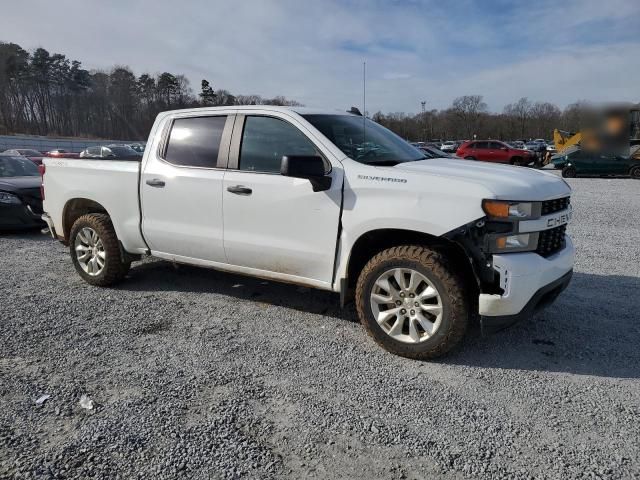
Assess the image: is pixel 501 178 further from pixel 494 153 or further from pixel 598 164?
pixel 494 153

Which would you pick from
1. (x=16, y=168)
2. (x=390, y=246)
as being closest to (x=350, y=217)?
(x=390, y=246)

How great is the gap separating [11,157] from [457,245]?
10.1 metres

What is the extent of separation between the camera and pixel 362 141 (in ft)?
13.5

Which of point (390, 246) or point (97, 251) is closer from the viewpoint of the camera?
point (390, 246)

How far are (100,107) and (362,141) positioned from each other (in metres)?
82.7

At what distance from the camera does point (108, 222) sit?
200 inches

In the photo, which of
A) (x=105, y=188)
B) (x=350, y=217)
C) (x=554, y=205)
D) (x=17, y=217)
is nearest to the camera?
(x=554, y=205)

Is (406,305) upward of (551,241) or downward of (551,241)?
downward

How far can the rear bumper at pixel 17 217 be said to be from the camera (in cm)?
805

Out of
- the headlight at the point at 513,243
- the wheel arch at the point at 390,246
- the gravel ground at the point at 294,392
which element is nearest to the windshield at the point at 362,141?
the wheel arch at the point at 390,246

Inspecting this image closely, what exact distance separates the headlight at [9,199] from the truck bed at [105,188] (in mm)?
3343

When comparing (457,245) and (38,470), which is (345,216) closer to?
(457,245)

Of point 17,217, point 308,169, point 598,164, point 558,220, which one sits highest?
point 598,164

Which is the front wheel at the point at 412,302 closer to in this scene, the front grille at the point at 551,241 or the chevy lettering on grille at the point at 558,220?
the front grille at the point at 551,241
